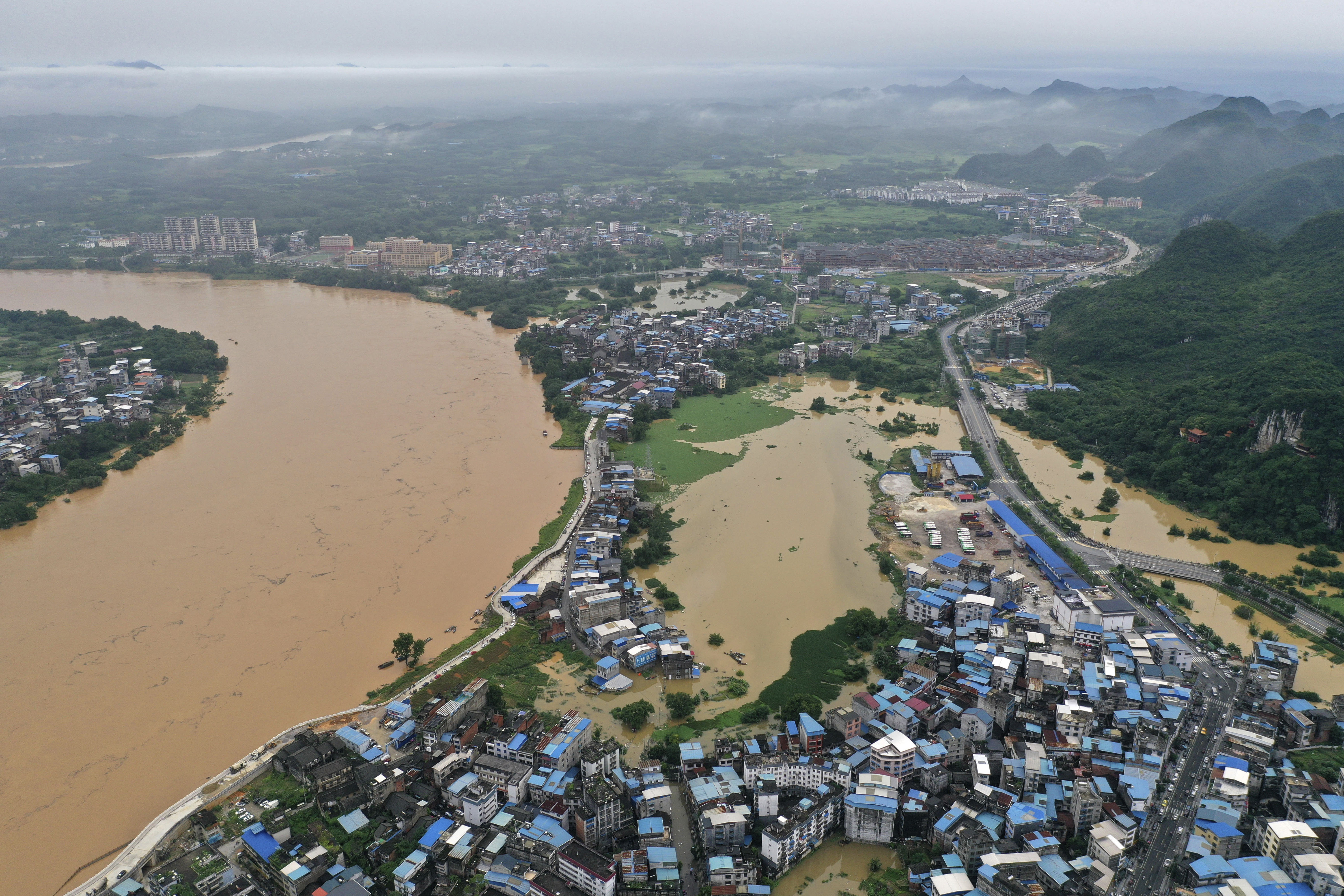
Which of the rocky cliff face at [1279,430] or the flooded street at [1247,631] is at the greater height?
the rocky cliff face at [1279,430]

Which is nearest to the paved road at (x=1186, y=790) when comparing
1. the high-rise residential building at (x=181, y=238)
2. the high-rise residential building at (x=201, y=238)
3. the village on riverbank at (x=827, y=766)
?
the village on riverbank at (x=827, y=766)

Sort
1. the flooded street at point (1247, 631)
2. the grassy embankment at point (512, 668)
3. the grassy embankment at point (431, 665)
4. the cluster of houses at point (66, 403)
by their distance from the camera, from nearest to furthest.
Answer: the grassy embankment at point (512, 668)
the grassy embankment at point (431, 665)
the flooded street at point (1247, 631)
the cluster of houses at point (66, 403)

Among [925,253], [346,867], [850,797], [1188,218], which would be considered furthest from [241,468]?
[1188,218]

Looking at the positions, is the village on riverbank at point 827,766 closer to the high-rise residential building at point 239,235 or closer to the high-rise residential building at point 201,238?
the high-rise residential building at point 239,235

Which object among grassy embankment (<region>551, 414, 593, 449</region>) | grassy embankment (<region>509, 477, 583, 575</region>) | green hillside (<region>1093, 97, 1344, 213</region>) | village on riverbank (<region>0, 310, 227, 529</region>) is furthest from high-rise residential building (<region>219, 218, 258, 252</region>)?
green hillside (<region>1093, 97, 1344, 213</region>)

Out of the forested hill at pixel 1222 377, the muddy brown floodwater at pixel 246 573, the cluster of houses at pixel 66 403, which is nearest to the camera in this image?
the muddy brown floodwater at pixel 246 573

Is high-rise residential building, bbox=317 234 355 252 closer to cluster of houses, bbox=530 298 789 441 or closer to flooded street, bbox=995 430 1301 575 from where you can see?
cluster of houses, bbox=530 298 789 441
